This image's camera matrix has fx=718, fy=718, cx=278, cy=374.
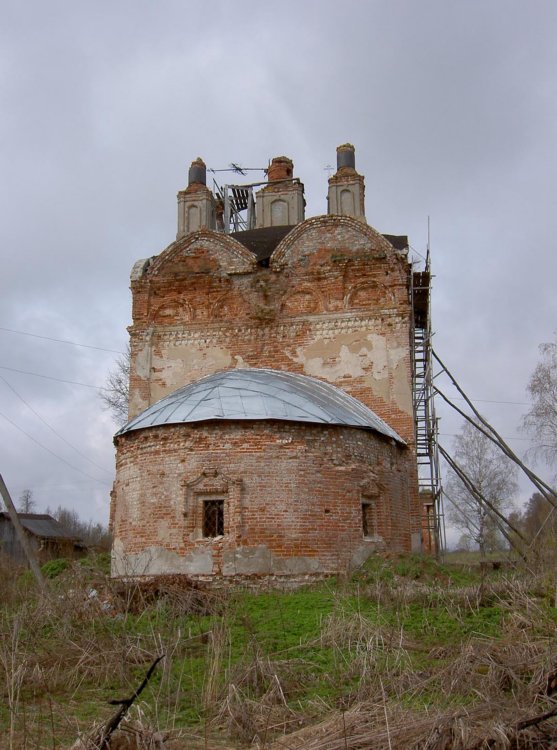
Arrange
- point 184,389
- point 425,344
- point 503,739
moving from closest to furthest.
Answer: point 503,739 → point 184,389 → point 425,344

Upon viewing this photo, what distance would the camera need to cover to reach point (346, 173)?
18656 mm

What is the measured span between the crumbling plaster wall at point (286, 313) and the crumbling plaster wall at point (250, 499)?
3.12 metres

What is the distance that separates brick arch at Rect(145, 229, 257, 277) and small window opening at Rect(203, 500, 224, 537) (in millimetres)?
6866

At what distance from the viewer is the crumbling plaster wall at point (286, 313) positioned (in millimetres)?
14852

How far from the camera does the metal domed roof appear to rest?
37.9 ft

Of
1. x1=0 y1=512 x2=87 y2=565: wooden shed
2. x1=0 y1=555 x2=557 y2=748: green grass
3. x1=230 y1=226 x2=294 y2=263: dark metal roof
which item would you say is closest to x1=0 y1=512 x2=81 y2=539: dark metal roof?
x1=0 y1=512 x2=87 y2=565: wooden shed

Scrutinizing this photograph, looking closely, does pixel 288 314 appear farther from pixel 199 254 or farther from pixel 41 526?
pixel 41 526

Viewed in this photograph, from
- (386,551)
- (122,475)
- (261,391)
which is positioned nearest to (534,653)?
(386,551)

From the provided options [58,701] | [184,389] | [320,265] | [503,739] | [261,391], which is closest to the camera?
[503,739]

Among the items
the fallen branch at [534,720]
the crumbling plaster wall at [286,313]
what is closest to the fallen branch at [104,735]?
the fallen branch at [534,720]

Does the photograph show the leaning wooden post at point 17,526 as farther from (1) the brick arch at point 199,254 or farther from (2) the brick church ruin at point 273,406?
(1) the brick arch at point 199,254

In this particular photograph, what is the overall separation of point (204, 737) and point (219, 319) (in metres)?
12.2

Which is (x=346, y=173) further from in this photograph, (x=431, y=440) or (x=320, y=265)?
(x=431, y=440)

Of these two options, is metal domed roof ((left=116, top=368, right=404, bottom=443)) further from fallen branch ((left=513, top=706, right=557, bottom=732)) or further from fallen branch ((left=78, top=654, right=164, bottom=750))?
fallen branch ((left=513, top=706, right=557, bottom=732))
